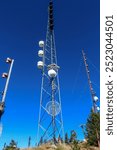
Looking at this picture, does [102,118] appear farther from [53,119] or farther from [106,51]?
[53,119]

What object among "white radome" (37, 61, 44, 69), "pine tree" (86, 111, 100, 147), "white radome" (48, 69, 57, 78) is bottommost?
"pine tree" (86, 111, 100, 147)

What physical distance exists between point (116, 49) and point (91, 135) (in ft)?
65.5

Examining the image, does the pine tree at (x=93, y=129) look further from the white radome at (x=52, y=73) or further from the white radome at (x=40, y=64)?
the white radome at (x=40, y=64)

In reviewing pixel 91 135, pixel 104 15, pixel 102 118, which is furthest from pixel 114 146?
pixel 91 135

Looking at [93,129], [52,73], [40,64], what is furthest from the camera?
[40,64]

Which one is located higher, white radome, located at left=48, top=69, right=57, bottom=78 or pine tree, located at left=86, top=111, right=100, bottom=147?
white radome, located at left=48, top=69, right=57, bottom=78

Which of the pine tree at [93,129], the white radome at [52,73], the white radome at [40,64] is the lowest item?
the pine tree at [93,129]

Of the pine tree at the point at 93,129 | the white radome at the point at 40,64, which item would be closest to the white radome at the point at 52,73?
the white radome at the point at 40,64

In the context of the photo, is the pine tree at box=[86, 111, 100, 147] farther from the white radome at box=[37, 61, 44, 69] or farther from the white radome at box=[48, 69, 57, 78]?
the white radome at box=[37, 61, 44, 69]

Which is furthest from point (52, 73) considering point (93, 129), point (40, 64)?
point (93, 129)

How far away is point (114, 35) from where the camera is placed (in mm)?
9062

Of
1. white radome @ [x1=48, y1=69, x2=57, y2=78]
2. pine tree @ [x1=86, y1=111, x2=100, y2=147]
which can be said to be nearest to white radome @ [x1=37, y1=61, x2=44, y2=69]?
white radome @ [x1=48, y1=69, x2=57, y2=78]

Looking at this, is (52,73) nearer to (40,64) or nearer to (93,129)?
(40,64)

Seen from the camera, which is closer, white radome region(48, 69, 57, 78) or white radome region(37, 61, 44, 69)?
white radome region(48, 69, 57, 78)
